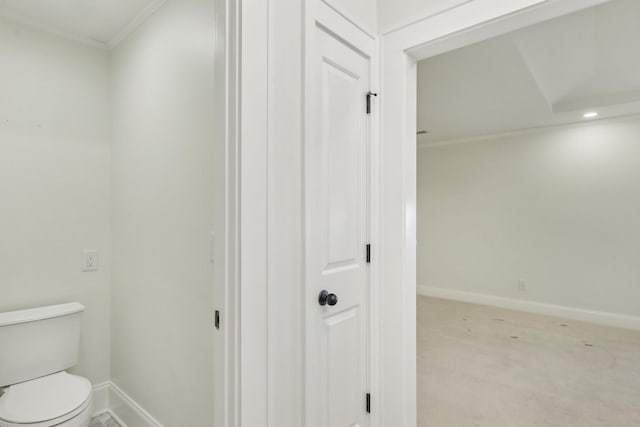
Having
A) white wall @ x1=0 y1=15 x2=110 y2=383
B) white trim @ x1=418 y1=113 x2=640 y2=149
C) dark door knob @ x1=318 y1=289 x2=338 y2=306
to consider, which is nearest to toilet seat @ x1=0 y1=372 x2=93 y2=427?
white wall @ x1=0 y1=15 x2=110 y2=383

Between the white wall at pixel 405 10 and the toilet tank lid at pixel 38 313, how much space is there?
2424 mm

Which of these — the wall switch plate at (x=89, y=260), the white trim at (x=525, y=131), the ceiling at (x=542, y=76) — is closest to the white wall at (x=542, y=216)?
the white trim at (x=525, y=131)

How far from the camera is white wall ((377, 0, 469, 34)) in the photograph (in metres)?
1.51

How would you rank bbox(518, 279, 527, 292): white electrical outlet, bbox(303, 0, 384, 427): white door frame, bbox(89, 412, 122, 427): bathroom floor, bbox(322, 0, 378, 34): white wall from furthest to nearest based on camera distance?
bbox(518, 279, 527, 292): white electrical outlet → bbox(89, 412, 122, 427): bathroom floor → bbox(303, 0, 384, 427): white door frame → bbox(322, 0, 378, 34): white wall

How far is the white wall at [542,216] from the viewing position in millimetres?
3846

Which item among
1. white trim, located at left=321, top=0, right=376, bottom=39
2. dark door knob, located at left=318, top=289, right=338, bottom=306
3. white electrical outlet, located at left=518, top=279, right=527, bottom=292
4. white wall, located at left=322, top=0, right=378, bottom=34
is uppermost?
white wall, located at left=322, top=0, right=378, bottom=34

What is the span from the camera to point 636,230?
378 centimetres

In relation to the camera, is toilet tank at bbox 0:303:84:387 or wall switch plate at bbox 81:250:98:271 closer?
toilet tank at bbox 0:303:84:387

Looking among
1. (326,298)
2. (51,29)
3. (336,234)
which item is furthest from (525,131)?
(51,29)

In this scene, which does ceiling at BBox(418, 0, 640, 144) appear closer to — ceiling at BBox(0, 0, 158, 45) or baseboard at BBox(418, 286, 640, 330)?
ceiling at BBox(0, 0, 158, 45)

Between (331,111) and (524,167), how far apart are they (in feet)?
13.2

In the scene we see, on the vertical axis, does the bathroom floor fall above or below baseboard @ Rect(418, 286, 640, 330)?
below

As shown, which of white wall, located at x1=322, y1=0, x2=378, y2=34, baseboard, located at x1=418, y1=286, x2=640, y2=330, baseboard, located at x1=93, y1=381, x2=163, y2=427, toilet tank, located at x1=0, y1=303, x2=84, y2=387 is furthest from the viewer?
baseboard, located at x1=418, y1=286, x2=640, y2=330

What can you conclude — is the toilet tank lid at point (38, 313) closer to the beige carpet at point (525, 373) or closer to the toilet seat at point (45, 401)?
the toilet seat at point (45, 401)
